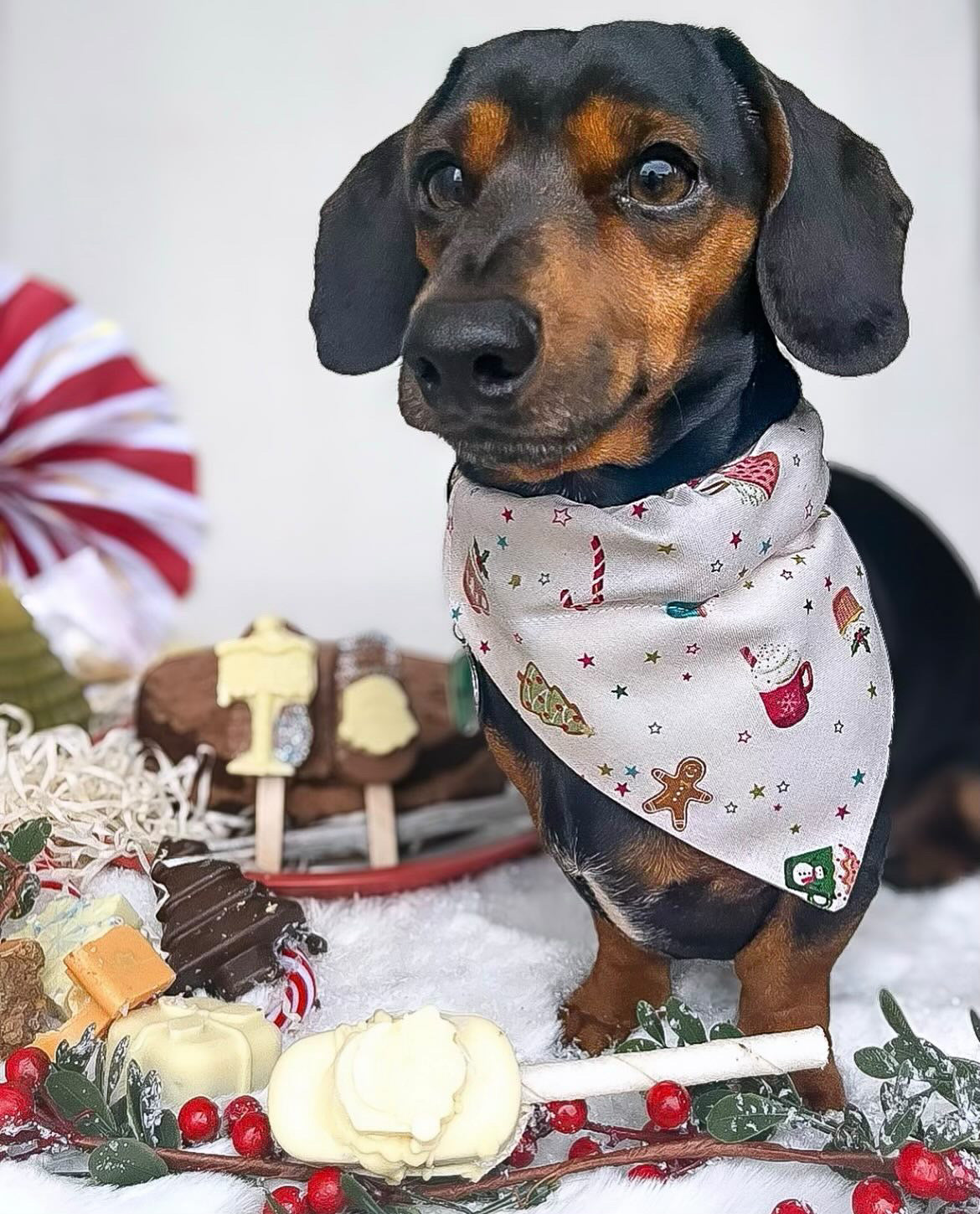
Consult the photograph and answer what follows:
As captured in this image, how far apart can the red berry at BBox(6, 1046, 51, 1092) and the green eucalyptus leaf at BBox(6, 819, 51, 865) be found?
0.16 meters

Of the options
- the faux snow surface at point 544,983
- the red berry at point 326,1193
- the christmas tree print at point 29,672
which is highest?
the christmas tree print at point 29,672

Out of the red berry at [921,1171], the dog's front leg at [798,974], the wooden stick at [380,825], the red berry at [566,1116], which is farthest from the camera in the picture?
the wooden stick at [380,825]

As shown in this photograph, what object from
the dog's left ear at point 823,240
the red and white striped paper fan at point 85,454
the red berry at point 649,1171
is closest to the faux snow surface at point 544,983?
the red berry at point 649,1171

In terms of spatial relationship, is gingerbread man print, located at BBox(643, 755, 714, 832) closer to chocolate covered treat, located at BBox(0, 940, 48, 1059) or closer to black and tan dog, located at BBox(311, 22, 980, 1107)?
black and tan dog, located at BBox(311, 22, 980, 1107)

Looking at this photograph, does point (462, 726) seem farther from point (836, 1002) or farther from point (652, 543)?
point (652, 543)

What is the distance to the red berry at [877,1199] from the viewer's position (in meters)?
0.81

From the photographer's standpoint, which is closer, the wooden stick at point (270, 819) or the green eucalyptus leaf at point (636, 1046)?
the green eucalyptus leaf at point (636, 1046)

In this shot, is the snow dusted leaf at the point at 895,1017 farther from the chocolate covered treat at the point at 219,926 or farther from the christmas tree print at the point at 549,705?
the chocolate covered treat at the point at 219,926

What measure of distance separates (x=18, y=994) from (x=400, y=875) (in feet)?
1.48

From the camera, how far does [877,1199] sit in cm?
81

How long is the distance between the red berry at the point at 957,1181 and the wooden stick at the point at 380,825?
728mm

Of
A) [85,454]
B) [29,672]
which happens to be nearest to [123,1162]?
[29,672]

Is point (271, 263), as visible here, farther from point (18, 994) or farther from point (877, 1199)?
point (877, 1199)

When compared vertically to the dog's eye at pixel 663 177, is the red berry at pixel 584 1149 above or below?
below
